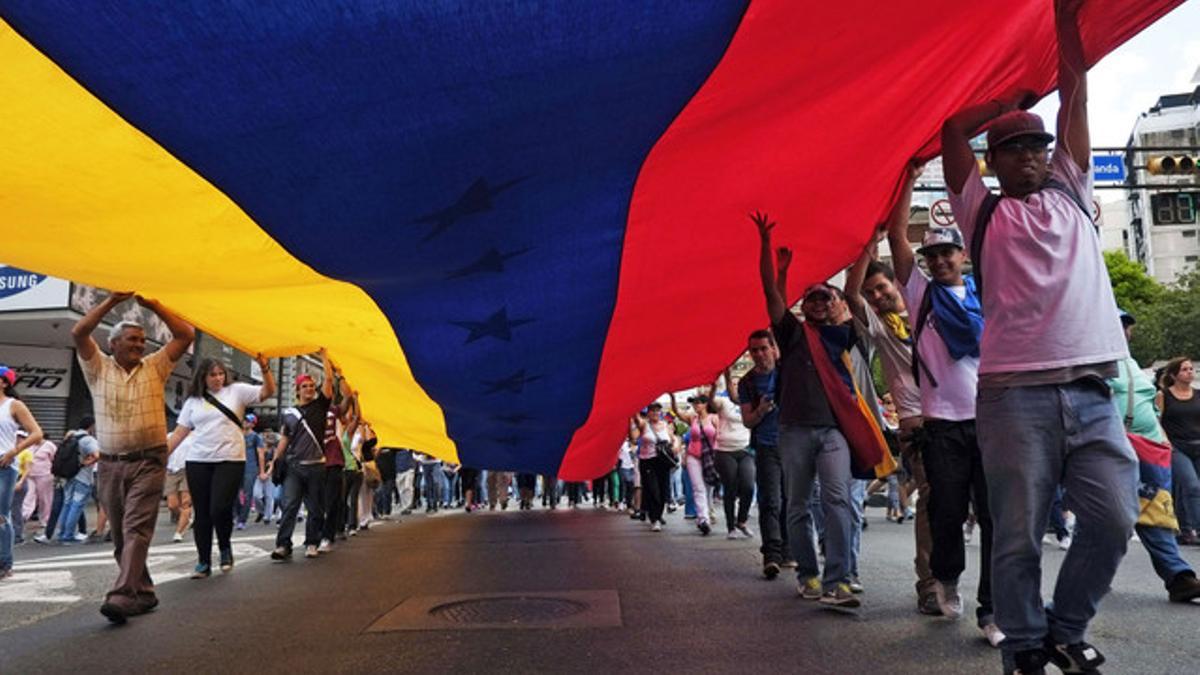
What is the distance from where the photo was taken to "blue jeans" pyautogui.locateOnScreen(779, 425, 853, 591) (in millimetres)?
4941

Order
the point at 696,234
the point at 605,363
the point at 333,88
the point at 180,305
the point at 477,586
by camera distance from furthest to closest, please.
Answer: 1. the point at 605,363
2. the point at 477,586
3. the point at 180,305
4. the point at 696,234
5. the point at 333,88

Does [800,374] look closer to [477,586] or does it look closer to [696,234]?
[696,234]

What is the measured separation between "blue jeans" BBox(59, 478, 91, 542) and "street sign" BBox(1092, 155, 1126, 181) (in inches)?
779

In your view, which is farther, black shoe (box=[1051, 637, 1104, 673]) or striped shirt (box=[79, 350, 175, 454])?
striped shirt (box=[79, 350, 175, 454])

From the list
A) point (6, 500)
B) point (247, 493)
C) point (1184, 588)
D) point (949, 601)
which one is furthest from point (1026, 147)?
point (247, 493)

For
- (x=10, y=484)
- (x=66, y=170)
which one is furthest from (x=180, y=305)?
(x=10, y=484)

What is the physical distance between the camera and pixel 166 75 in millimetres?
2730

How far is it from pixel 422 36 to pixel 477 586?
4661mm

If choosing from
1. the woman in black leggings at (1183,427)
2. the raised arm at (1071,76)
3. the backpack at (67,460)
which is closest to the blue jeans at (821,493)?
the raised arm at (1071,76)

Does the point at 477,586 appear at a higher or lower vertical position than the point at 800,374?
lower

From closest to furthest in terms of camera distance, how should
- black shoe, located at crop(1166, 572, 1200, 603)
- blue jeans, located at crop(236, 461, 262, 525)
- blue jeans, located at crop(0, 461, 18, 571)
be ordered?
black shoe, located at crop(1166, 572, 1200, 603), blue jeans, located at crop(0, 461, 18, 571), blue jeans, located at crop(236, 461, 262, 525)

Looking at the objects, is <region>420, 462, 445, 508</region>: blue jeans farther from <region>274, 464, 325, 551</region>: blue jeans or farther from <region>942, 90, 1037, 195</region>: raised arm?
<region>942, 90, 1037, 195</region>: raised arm

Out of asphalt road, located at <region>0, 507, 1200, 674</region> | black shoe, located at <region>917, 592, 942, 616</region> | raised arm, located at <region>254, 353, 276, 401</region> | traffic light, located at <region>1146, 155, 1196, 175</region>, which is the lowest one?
asphalt road, located at <region>0, 507, 1200, 674</region>

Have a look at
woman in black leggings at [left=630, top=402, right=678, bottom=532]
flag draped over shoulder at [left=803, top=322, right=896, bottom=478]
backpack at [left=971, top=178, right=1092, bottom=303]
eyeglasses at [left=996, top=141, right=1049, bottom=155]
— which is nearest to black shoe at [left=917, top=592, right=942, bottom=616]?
flag draped over shoulder at [left=803, top=322, right=896, bottom=478]
